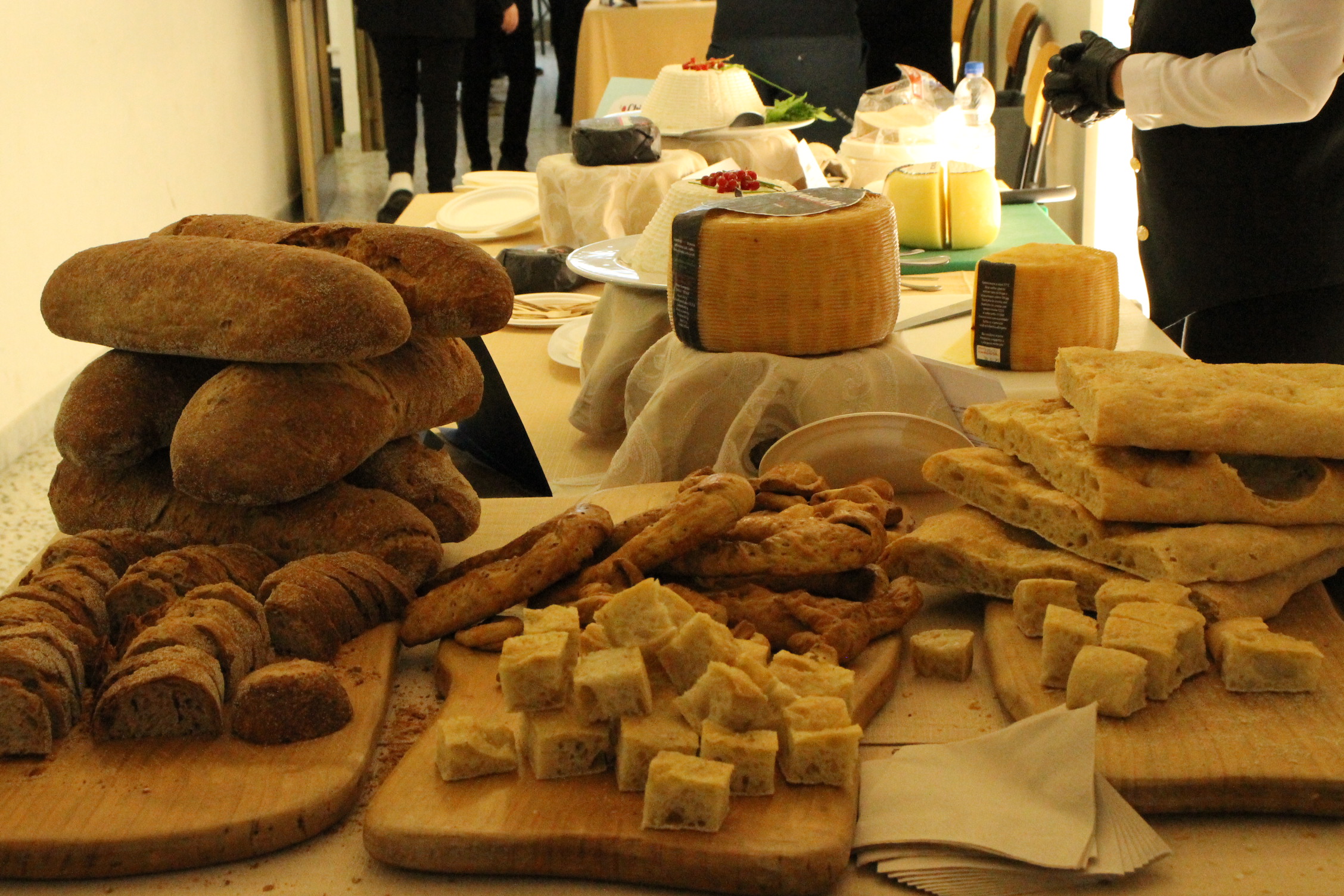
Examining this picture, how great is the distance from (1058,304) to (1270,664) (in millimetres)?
802

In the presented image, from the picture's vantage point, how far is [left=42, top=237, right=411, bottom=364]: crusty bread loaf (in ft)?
3.71

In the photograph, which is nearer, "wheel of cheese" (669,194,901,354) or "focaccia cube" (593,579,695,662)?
"focaccia cube" (593,579,695,662)

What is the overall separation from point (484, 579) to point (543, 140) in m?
7.99

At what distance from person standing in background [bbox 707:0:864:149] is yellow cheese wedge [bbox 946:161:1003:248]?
87.9 inches

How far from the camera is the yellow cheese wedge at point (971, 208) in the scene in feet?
8.35

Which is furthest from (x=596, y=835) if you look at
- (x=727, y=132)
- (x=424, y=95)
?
(x=424, y=95)

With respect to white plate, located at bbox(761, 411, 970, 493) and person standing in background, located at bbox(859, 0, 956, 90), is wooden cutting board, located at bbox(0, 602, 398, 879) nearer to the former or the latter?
white plate, located at bbox(761, 411, 970, 493)

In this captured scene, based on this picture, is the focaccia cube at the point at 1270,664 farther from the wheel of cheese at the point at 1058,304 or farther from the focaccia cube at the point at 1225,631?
the wheel of cheese at the point at 1058,304

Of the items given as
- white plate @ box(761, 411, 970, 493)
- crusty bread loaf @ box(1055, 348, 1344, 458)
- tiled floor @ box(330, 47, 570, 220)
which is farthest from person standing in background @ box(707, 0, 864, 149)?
crusty bread loaf @ box(1055, 348, 1344, 458)

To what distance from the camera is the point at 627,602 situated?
96 cm

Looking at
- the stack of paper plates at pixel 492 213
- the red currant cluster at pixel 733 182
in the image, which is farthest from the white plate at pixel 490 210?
the red currant cluster at pixel 733 182

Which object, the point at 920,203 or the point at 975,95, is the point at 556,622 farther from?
the point at 975,95

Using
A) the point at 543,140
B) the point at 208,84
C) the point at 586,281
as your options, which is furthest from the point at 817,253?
the point at 543,140

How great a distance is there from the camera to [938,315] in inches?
80.3
